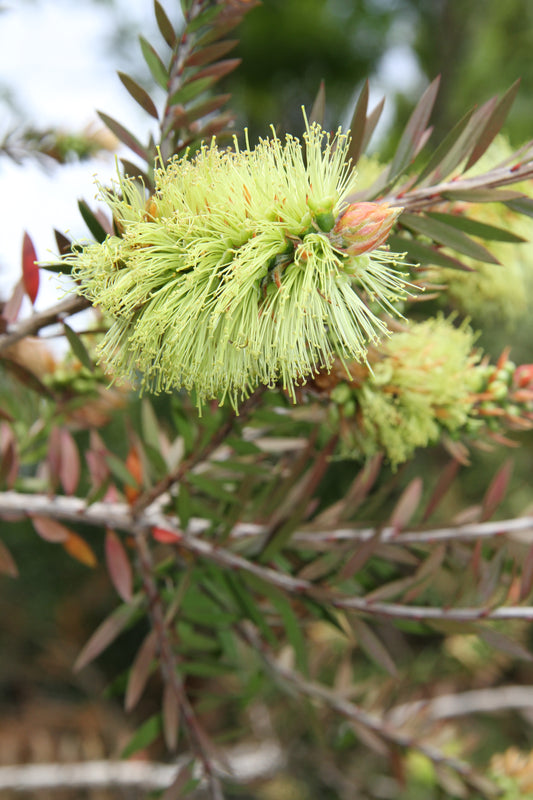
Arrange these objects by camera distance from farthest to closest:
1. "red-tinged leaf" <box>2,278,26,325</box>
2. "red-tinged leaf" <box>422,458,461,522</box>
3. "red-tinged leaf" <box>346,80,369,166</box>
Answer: "red-tinged leaf" <box>422,458,461,522</box>, "red-tinged leaf" <box>2,278,26,325</box>, "red-tinged leaf" <box>346,80,369,166</box>

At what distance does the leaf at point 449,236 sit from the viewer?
1.48 ft

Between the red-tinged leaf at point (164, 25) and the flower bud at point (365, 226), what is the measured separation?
12.5 inches

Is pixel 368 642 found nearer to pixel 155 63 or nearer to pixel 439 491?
pixel 439 491

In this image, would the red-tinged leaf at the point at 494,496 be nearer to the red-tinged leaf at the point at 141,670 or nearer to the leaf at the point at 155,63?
the red-tinged leaf at the point at 141,670

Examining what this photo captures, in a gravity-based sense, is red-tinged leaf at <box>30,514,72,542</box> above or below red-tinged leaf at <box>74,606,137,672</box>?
above

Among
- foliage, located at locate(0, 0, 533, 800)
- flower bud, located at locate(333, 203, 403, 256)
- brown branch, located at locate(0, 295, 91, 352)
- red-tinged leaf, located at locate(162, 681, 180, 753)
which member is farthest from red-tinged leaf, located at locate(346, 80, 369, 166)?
red-tinged leaf, located at locate(162, 681, 180, 753)

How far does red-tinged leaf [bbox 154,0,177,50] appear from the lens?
51cm

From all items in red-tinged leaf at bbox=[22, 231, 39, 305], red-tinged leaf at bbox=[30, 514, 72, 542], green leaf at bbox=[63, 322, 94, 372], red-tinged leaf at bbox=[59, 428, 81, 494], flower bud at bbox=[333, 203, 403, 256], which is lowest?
red-tinged leaf at bbox=[30, 514, 72, 542]

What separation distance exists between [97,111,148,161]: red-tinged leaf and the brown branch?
137 millimetres

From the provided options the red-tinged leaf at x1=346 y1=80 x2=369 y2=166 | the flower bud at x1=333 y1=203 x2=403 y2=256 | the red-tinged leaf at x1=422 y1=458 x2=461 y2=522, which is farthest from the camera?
the red-tinged leaf at x1=422 y1=458 x2=461 y2=522

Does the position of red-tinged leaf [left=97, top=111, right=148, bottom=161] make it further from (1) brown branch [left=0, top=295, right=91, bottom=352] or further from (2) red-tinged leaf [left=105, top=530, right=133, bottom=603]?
(2) red-tinged leaf [left=105, top=530, right=133, bottom=603]

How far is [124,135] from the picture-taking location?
1.63 ft

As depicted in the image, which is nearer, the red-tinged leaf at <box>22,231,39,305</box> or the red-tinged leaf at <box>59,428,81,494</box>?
the red-tinged leaf at <box>22,231,39,305</box>

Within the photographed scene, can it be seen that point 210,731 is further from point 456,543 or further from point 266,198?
point 266,198
